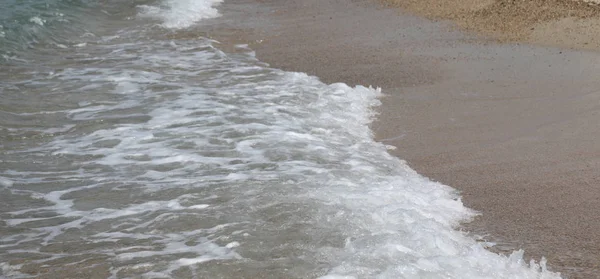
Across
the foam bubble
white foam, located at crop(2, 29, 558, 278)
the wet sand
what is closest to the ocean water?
white foam, located at crop(2, 29, 558, 278)

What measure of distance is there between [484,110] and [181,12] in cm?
775

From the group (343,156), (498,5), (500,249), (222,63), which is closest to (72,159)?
(343,156)

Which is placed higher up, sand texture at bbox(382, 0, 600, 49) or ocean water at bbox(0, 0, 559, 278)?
sand texture at bbox(382, 0, 600, 49)

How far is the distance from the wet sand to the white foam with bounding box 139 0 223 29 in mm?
905

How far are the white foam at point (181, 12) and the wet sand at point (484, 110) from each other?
905 mm

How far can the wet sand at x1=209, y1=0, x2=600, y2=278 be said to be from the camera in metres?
5.07

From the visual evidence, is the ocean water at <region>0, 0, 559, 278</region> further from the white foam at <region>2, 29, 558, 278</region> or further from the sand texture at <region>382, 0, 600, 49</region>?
the sand texture at <region>382, 0, 600, 49</region>

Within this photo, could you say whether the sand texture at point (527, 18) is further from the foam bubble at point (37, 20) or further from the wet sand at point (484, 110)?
the foam bubble at point (37, 20)

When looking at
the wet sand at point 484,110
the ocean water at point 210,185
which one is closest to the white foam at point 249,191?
the ocean water at point 210,185

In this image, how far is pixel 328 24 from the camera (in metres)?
12.3

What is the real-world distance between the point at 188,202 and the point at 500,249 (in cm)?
196

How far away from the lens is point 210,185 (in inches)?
214

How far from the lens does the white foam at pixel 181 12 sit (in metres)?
13.1

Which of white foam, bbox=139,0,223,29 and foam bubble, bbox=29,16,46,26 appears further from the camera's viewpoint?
white foam, bbox=139,0,223,29
